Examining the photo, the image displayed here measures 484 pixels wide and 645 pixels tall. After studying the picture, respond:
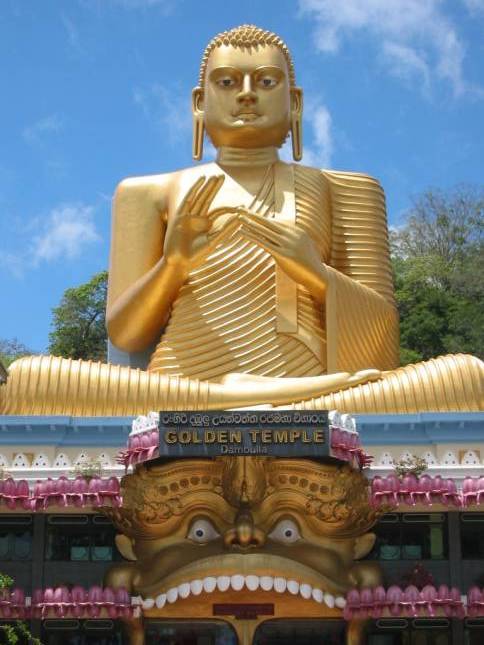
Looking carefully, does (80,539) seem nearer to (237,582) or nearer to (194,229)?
(237,582)

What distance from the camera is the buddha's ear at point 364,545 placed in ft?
36.0

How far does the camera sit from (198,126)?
15.0 meters

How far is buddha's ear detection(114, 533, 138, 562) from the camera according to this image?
1102 cm

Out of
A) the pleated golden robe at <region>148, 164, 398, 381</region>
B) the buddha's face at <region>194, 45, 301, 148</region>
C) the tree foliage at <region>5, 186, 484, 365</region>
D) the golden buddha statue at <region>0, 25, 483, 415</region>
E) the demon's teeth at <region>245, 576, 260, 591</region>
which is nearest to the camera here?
the demon's teeth at <region>245, 576, 260, 591</region>

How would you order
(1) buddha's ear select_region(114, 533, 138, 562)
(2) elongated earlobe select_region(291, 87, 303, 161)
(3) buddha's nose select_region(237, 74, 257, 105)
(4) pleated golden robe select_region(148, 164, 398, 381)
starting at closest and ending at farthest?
1. (1) buddha's ear select_region(114, 533, 138, 562)
2. (4) pleated golden robe select_region(148, 164, 398, 381)
3. (3) buddha's nose select_region(237, 74, 257, 105)
4. (2) elongated earlobe select_region(291, 87, 303, 161)

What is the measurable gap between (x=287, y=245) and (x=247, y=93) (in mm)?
2551

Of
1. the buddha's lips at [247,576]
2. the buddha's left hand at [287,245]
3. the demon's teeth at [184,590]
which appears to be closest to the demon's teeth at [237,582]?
the buddha's lips at [247,576]

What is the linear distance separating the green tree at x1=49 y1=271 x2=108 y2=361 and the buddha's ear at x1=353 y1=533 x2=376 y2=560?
15410 mm

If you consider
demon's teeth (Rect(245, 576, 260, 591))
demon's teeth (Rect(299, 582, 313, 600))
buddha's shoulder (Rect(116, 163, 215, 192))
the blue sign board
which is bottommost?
demon's teeth (Rect(299, 582, 313, 600))

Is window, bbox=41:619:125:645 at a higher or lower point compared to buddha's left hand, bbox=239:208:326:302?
lower

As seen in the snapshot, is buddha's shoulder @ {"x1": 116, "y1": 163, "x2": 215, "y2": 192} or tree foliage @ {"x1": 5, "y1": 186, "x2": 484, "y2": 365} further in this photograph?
tree foliage @ {"x1": 5, "y1": 186, "x2": 484, "y2": 365}

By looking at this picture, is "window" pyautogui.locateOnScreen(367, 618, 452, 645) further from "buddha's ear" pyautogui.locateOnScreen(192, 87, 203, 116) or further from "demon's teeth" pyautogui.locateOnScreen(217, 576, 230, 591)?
"buddha's ear" pyautogui.locateOnScreen(192, 87, 203, 116)

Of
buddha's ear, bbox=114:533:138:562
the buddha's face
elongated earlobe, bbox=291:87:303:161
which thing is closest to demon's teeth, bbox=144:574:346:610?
buddha's ear, bbox=114:533:138:562

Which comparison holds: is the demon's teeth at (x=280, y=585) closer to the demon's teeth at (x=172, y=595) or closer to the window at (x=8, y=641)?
the demon's teeth at (x=172, y=595)
